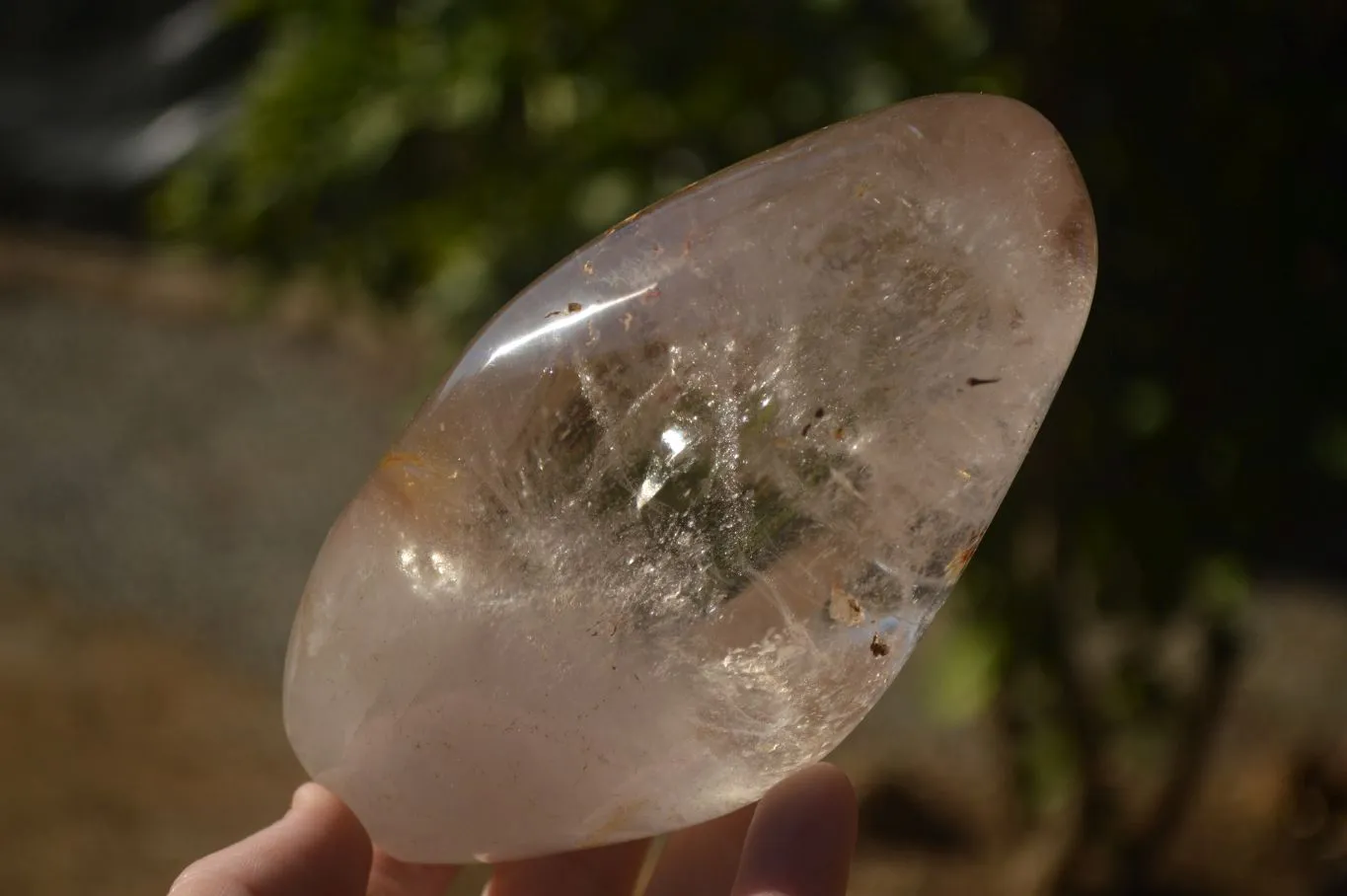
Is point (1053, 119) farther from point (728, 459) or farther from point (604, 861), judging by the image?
point (604, 861)

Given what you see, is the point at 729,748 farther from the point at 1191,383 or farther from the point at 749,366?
the point at 1191,383

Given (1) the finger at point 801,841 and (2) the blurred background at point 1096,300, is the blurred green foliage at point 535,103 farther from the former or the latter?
(1) the finger at point 801,841

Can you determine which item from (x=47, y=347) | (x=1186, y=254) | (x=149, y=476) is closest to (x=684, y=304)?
Result: (x=1186, y=254)

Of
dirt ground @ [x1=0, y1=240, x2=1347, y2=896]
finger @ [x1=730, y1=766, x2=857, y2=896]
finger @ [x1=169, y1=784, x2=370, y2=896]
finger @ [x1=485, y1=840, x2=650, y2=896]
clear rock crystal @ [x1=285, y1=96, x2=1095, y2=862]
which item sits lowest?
dirt ground @ [x1=0, y1=240, x2=1347, y2=896]

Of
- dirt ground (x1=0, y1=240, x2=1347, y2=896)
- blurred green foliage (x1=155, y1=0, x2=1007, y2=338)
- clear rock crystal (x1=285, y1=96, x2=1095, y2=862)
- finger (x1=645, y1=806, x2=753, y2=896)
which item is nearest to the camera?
clear rock crystal (x1=285, y1=96, x2=1095, y2=862)

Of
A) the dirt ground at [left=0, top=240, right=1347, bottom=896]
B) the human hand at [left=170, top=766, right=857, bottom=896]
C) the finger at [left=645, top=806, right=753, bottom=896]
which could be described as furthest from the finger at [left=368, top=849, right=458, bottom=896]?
the dirt ground at [left=0, top=240, right=1347, bottom=896]

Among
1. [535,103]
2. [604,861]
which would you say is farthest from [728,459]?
[535,103]

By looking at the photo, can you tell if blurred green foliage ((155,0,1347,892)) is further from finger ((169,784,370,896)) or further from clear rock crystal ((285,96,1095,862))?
finger ((169,784,370,896))

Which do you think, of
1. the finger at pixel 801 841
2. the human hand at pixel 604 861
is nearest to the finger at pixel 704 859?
the human hand at pixel 604 861
